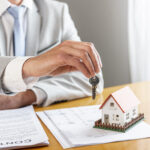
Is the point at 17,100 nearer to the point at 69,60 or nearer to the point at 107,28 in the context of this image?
the point at 69,60

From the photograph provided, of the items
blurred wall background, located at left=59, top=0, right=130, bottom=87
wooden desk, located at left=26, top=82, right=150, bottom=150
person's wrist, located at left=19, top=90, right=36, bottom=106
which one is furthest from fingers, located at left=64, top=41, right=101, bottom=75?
blurred wall background, located at left=59, top=0, right=130, bottom=87

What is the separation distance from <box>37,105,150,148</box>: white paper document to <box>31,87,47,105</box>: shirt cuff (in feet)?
0.30

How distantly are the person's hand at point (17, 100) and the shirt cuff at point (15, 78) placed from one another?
0.04m

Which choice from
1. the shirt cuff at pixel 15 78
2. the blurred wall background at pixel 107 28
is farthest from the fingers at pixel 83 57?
the blurred wall background at pixel 107 28

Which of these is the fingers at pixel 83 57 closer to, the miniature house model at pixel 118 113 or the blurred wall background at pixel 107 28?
the miniature house model at pixel 118 113

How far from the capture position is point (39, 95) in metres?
1.25

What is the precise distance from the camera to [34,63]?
3.56 ft

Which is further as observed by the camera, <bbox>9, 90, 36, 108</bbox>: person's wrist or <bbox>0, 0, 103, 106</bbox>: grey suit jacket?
<bbox>0, 0, 103, 106</bbox>: grey suit jacket

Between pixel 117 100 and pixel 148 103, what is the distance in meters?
0.30

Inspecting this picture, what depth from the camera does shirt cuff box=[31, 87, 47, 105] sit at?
48.4 inches

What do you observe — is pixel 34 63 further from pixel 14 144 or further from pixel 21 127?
pixel 14 144

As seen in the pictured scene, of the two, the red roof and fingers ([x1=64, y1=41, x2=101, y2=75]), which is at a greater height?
fingers ([x1=64, y1=41, x2=101, y2=75])

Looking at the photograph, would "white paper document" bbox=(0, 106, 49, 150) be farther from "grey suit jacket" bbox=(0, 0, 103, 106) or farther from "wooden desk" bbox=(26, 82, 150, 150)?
"grey suit jacket" bbox=(0, 0, 103, 106)

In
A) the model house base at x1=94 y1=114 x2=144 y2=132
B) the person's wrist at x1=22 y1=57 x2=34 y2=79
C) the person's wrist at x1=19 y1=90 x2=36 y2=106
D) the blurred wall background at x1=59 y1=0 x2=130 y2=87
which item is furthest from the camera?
the blurred wall background at x1=59 y1=0 x2=130 y2=87
